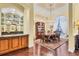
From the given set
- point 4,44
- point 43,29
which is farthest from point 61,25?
point 4,44

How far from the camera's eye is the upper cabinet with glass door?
2500mm

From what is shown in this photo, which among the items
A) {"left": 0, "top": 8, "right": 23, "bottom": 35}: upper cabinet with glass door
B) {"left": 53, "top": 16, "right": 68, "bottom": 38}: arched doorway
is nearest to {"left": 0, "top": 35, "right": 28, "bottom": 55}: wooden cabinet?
{"left": 0, "top": 8, "right": 23, "bottom": 35}: upper cabinet with glass door

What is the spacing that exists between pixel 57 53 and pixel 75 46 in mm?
364

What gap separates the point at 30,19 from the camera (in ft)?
8.43

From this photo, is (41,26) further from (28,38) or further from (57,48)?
(57,48)

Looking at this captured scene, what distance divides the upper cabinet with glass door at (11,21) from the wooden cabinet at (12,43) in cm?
11

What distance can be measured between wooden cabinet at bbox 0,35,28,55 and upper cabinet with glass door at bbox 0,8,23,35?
0.36 ft

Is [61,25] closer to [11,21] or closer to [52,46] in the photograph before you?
[52,46]

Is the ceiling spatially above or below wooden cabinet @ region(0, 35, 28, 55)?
above

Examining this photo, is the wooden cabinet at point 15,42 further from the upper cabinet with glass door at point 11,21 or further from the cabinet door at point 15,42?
the upper cabinet with glass door at point 11,21

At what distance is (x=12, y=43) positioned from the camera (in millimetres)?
2545

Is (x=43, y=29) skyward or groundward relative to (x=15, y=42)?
skyward

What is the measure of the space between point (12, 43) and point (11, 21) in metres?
0.41

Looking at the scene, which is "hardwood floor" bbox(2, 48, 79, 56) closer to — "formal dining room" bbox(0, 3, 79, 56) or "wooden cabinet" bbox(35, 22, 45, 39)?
"formal dining room" bbox(0, 3, 79, 56)
